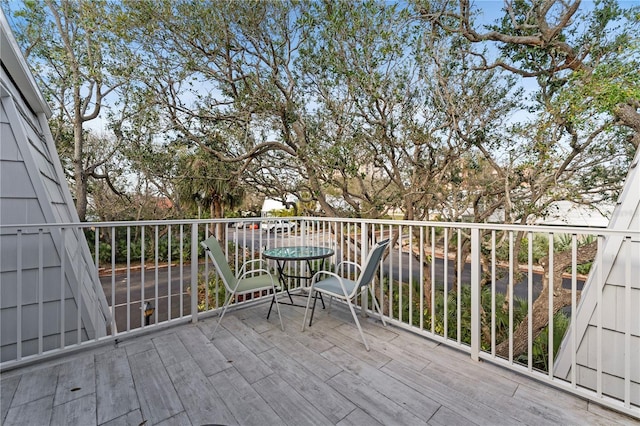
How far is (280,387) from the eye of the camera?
199cm

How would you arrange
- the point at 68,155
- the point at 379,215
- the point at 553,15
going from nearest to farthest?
1. the point at 553,15
2. the point at 379,215
3. the point at 68,155

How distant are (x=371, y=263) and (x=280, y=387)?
1260 mm

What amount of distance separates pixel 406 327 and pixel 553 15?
4.84 meters

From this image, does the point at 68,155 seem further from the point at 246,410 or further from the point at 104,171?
the point at 246,410

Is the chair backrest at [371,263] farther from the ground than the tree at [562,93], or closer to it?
closer to it

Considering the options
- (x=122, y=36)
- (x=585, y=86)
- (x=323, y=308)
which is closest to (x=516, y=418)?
(x=323, y=308)

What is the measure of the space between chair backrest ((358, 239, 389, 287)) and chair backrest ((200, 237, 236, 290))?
4.39 ft

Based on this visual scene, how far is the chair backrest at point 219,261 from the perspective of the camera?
276 cm

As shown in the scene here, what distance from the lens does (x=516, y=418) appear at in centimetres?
169

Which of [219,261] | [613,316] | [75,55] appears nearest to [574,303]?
[613,316]

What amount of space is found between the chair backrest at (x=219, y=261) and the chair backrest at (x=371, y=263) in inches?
52.7

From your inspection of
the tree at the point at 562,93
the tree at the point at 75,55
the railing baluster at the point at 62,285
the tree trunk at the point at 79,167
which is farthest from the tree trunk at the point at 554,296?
the tree trunk at the point at 79,167

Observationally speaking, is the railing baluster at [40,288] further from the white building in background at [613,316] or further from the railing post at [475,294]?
the white building in background at [613,316]

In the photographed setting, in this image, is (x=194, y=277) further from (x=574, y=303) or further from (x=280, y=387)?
(x=574, y=303)
